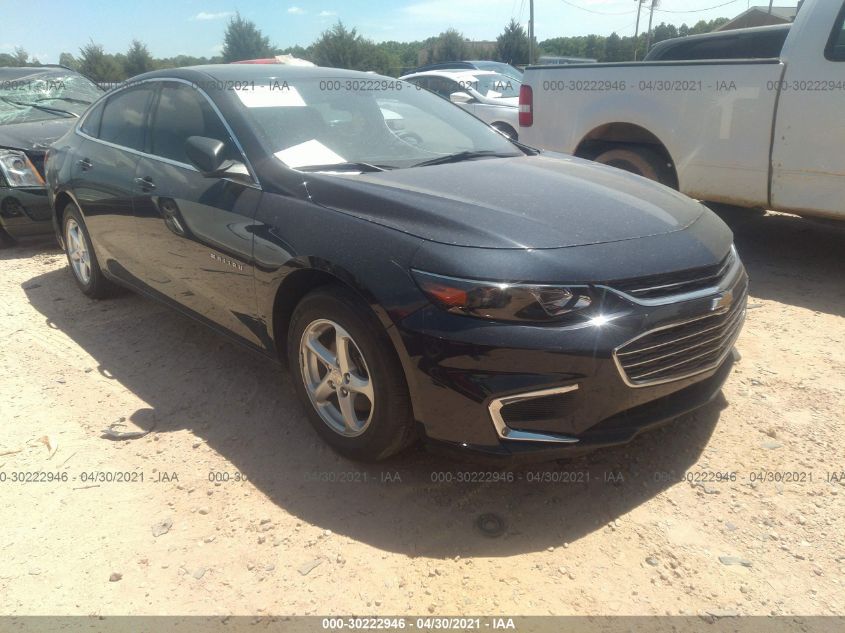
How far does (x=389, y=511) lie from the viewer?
8.52ft

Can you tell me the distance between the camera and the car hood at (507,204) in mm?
2445

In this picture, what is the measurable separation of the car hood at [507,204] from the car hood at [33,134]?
16.0ft

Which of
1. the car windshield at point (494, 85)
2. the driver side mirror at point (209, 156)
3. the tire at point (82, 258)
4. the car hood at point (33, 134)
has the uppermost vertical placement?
the driver side mirror at point (209, 156)

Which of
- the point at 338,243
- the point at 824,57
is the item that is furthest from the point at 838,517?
the point at 824,57

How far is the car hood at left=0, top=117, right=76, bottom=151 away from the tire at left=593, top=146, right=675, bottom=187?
210 inches

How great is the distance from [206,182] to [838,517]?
10.2 ft

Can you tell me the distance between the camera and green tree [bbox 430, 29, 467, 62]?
54.6m

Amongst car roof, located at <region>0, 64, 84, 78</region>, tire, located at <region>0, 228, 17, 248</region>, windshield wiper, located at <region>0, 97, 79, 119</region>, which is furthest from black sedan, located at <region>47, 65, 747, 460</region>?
car roof, located at <region>0, 64, 84, 78</region>

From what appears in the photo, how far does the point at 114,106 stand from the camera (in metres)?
4.44

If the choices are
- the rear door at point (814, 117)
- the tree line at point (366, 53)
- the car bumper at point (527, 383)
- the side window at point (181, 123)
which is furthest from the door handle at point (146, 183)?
the tree line at point (366, 53)

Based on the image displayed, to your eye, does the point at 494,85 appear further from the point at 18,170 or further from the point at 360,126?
the point at 360,126

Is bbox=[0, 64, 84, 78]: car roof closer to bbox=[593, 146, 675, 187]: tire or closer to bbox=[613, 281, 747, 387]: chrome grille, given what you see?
bbox=[593, 146, 675, 187]: tire

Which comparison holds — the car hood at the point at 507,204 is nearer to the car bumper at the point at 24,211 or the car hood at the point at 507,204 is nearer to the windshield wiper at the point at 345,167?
the windshield wiper at the point at 345,167

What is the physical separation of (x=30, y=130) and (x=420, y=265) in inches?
241
